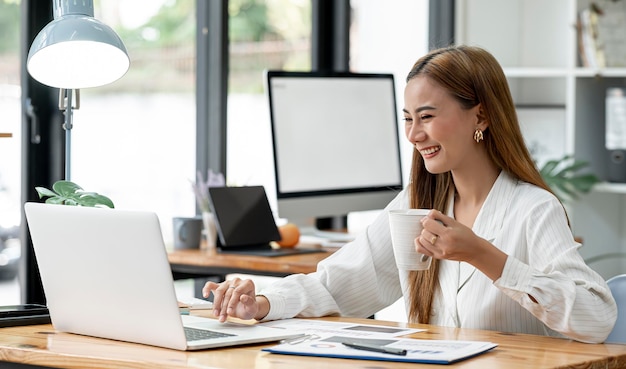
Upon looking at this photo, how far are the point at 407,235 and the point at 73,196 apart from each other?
660 mm

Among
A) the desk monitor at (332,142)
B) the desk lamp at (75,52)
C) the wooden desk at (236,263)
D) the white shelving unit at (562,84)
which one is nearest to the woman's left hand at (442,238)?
the desk lamp at (75,52)

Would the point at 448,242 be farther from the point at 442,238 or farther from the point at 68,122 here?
the point at 68,122

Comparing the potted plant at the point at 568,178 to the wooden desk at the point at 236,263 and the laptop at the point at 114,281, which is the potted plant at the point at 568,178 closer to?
the wooden desk at the point at 236,263

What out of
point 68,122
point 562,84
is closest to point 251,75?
point 562,84

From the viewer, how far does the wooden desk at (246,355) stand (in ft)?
5.01

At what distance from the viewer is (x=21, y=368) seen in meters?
1.69

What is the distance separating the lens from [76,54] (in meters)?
2.10

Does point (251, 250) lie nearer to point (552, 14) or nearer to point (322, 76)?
point (322, 76)

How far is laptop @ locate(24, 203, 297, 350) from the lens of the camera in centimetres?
163

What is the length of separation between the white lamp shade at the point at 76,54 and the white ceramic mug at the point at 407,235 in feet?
2.22

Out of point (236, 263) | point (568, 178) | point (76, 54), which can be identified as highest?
point (76, 54)

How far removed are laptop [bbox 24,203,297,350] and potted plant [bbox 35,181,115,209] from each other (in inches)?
6.1

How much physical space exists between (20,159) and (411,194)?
140cm

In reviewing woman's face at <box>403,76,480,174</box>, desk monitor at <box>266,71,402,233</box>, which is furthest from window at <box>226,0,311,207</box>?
woman's face at <box>403,76,480,174</box>
